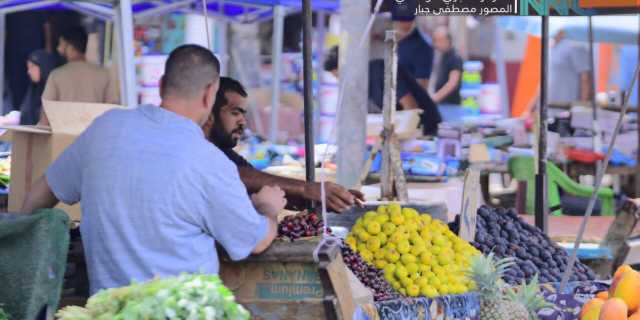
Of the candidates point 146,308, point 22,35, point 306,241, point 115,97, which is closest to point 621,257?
point 306,241

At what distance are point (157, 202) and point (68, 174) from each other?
0.40 m

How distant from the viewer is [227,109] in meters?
4.62

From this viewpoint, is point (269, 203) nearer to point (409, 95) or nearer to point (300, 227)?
point (300, 227)

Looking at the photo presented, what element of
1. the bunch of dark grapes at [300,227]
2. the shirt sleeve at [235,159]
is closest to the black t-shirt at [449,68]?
the shirt sleeve at [235,159]

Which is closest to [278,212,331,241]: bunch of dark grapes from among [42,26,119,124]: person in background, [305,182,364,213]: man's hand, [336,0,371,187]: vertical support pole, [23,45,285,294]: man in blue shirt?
[23,45,285,294]: man in blue shirt

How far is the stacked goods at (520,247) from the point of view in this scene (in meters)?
5.05

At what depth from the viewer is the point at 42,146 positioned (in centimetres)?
520

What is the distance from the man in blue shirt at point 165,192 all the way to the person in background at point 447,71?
26.3ft

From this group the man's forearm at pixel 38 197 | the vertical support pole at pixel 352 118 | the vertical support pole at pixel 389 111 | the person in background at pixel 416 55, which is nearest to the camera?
the man's forearm at pixel 38 197

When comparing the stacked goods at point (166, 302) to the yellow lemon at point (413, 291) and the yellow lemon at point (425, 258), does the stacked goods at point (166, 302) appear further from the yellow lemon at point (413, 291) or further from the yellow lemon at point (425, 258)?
the yellow lemon at point (425, 258)

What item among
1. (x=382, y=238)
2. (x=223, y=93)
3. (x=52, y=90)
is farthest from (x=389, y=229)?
(x=52, y=90)

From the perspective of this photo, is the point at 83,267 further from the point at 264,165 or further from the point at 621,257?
the point at 264,165

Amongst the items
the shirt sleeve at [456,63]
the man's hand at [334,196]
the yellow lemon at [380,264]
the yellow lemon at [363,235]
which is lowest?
the yellow lemon at [380,264]

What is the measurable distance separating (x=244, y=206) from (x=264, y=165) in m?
4.86
